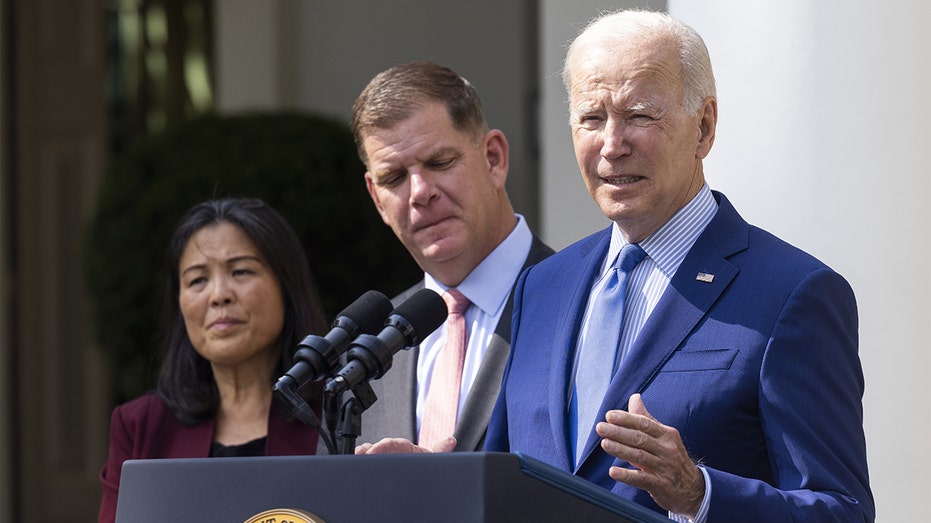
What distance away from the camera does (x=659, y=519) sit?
2.03 meters

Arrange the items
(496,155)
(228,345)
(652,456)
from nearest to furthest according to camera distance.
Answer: (652,456), (496,155), (228,345)

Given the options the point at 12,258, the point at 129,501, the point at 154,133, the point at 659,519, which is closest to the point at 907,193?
the point at 659,519

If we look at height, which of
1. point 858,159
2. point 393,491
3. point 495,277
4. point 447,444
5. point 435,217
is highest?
point 858,159

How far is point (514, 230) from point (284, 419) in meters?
0.86

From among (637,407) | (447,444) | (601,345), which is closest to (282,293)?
(447,444)

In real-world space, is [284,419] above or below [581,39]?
below

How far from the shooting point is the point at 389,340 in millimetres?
2318

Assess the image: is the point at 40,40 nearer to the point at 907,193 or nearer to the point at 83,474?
the point at 83,474

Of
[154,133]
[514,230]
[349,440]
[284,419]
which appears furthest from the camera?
[154,133]

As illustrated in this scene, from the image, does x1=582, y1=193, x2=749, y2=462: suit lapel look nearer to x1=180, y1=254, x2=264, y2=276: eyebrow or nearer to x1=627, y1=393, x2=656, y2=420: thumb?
x1=627, y1=393, x2=656, y2=420: thumb

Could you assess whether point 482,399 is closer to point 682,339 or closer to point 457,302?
point 457,302

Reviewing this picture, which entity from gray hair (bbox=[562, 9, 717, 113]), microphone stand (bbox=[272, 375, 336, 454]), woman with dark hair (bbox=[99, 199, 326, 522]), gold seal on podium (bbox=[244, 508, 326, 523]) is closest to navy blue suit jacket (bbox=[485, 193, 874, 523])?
gray hair (bbox=[562, 9, 717, 113])

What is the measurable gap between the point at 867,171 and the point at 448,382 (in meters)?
1.12

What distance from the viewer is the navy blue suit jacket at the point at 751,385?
7.63ft
